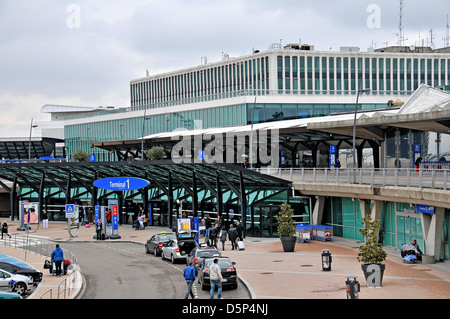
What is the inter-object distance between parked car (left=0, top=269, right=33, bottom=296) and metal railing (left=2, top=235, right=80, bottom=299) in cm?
143

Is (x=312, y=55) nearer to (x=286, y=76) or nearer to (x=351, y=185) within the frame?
(x=286, y=76)

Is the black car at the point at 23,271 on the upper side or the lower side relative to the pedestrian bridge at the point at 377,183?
lower

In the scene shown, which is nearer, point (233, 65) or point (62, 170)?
point (62, 170)

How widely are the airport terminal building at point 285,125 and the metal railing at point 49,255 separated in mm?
12170

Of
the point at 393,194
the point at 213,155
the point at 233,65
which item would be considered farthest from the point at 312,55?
the point at 393,194

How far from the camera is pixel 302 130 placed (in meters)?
53.7

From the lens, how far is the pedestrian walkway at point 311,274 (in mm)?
24500

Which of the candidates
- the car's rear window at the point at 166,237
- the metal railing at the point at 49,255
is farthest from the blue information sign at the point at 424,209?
the metal railing at the point at 49,255

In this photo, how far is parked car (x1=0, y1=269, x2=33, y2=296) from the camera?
2700 cm

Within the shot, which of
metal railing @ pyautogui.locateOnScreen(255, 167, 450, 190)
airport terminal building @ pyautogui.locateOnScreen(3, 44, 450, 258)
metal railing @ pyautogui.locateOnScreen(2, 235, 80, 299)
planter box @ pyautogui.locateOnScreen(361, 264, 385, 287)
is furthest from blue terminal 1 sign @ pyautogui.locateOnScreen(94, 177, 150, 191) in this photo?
planter box @ pyautogui.locateOnScreen(361, 264, 385, 287)

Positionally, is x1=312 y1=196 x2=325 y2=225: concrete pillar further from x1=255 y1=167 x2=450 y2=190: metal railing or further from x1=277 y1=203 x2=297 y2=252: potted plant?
x1=277 y1=203 x2=297 y2=252: potted plant

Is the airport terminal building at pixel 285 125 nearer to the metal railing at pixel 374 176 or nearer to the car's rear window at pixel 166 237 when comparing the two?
the metal railing at pixel 374 176

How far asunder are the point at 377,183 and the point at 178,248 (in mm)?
11539
